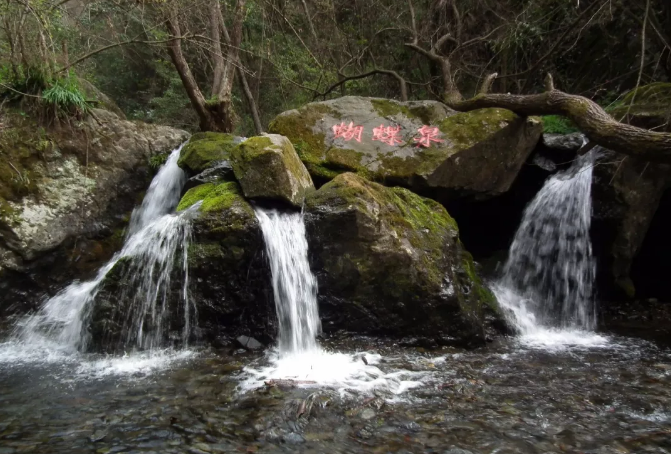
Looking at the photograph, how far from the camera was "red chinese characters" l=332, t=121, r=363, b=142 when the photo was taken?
23.4ft

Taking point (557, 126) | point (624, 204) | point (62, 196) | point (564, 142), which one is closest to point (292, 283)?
point (62, 196)

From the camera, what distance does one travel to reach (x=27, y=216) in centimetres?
624

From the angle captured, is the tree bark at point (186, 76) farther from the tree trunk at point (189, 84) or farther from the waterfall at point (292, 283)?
the waterfall at point (292, 283)

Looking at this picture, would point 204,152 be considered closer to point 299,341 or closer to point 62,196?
point 62,196

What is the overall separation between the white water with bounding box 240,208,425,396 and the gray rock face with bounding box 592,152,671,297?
4.01 metres

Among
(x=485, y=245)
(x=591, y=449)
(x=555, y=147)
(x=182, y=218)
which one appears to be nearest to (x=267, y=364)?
(x=182, y=218)

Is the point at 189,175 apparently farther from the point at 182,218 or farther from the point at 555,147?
the point at 555,147

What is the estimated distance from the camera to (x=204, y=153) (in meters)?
6.87

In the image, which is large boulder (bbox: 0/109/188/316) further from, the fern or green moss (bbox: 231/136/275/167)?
green moss (bbox: 231/136/275/167)

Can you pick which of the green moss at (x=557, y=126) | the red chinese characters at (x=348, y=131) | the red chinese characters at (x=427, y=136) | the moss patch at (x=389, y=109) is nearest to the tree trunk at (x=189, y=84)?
the red chinese characters at (x=348, y=131)

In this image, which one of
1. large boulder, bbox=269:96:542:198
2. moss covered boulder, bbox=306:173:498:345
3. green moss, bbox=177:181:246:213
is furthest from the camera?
large boulder, bbox=269:96:542:198

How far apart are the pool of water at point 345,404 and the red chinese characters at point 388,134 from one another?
336cm

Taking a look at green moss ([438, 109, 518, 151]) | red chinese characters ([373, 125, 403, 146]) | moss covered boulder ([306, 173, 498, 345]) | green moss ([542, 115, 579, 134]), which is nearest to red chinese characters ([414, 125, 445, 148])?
green moss ([438, 109, 518, 151])

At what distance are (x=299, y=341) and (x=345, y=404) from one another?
1395mm
